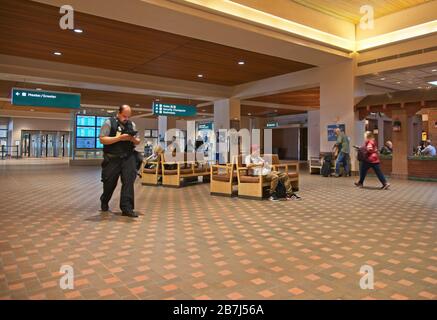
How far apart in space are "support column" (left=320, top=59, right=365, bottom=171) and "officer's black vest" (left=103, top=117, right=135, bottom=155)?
8.01 meters

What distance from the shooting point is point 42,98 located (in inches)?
456

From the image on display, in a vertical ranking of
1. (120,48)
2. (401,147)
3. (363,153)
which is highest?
(120,48)

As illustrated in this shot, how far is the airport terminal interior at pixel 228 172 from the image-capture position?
2746 mm

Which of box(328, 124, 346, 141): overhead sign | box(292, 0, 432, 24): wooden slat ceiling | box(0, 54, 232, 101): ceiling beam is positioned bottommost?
box(328, 124, 346, 141): overhead sign

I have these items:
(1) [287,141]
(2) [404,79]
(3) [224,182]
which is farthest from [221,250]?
(1) [287,141]

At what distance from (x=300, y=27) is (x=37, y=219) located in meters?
7.45

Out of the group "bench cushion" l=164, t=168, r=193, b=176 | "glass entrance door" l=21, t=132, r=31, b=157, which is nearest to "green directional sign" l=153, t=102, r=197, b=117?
"bench cushion" l=164, t=168, r=193, b=176

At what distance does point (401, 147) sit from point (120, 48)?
906 centimetres

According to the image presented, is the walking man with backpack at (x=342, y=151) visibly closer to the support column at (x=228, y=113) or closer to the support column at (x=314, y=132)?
the support column at (x=228, y=113)

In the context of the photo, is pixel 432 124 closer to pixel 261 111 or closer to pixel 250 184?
pixel 261 111

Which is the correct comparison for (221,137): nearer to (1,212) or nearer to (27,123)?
(1,212)

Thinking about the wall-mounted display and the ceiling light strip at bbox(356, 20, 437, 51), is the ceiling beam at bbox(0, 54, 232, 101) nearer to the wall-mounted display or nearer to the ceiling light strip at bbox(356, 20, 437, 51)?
the ceiling light strip at bbox(356, 20, 437, 51)

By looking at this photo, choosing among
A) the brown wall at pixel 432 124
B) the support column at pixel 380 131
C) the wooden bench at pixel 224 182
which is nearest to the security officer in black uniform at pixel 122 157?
the wooden bench at pixel 224 182

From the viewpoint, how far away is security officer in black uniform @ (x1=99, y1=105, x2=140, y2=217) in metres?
4.96
